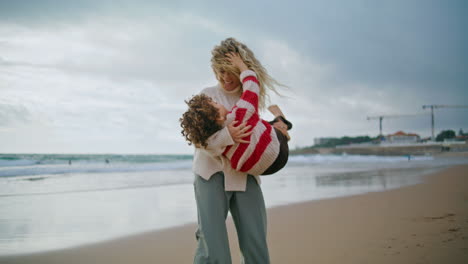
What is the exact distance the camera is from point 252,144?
1620mm

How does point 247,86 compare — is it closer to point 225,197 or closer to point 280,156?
point 280,156

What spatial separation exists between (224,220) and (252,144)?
0.52 m

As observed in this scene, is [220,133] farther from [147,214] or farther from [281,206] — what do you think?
[281,206]

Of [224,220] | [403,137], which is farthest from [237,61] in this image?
[403,137]

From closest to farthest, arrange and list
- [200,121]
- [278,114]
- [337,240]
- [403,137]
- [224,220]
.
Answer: [200,121], [224,220], [278,114], [337,240], [403,137]

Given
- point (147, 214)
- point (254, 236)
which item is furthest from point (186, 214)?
point (254, 236)

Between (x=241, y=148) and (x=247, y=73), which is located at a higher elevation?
(x=247, y=73)

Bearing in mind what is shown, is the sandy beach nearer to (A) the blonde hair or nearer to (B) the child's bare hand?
(A) the blonde hair

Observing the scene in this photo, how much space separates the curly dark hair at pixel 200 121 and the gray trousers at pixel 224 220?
318mm

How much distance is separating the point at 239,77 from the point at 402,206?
222 inches

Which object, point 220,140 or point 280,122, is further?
point 280,122

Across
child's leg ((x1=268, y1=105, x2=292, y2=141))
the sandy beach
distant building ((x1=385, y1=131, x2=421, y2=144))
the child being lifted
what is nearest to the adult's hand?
the child being lifted

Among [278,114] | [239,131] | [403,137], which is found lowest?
[239,131]

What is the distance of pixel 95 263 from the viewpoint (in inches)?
137
